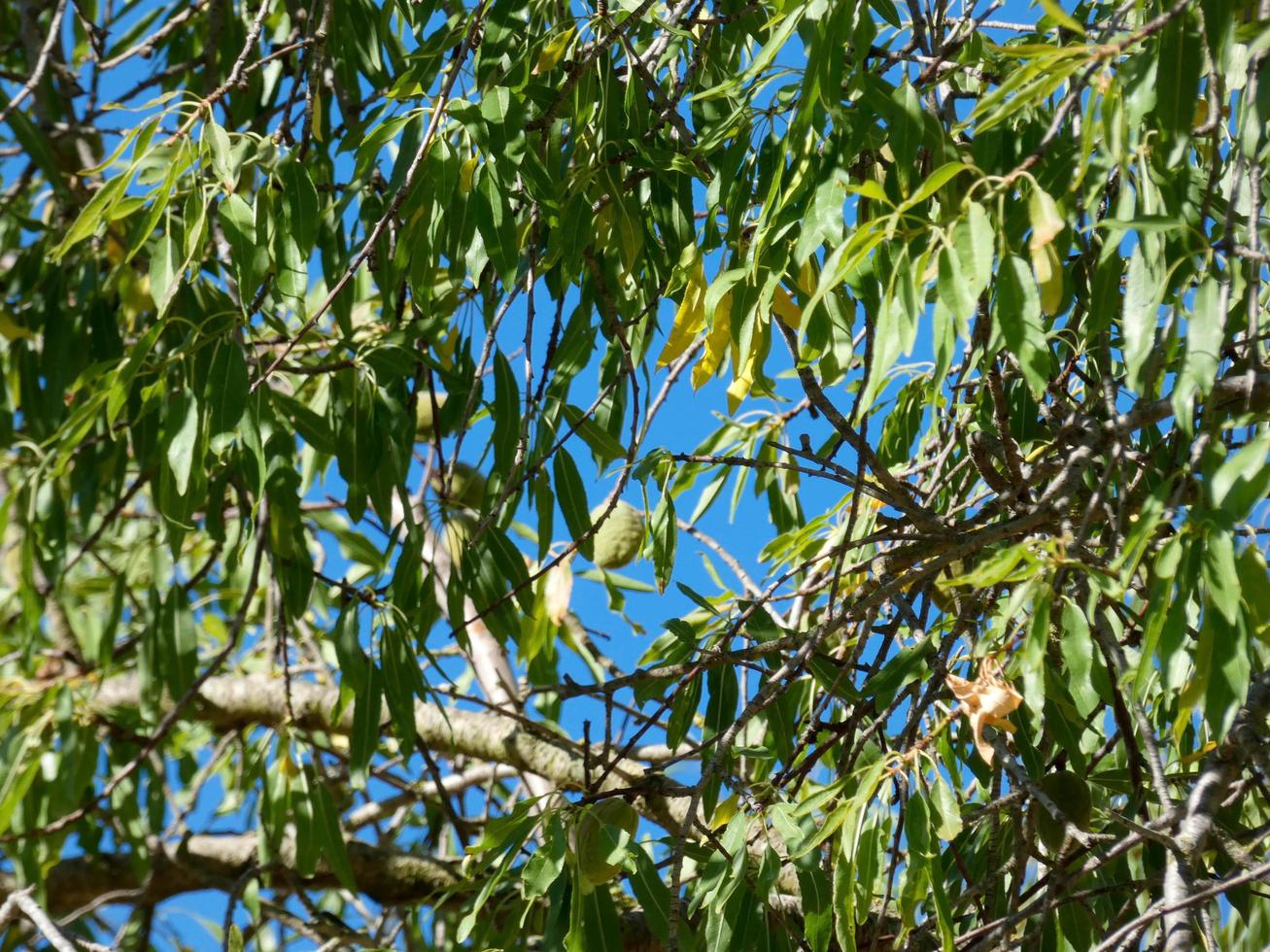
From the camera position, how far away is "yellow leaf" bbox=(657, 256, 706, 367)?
1.16 metres

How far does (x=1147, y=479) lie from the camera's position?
1292mm

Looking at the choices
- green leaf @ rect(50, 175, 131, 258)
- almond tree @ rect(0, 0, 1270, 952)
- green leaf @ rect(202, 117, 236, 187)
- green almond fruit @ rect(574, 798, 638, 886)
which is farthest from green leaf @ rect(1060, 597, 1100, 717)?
green leaf @ rect(50, 175, 131, 258)

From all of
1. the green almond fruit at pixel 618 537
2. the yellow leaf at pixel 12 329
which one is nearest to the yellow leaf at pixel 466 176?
the green almond fruit at pixel 618 537

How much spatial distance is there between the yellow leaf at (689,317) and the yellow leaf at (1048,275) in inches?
13.4

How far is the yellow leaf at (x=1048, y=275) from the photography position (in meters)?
0.83

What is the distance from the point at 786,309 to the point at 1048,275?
325mm

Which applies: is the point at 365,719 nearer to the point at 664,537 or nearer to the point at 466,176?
the point at 664,537


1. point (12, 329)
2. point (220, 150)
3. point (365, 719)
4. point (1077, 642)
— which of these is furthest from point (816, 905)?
point (12, 329)

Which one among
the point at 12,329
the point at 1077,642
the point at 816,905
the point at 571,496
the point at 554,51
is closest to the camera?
the point at 1077,642

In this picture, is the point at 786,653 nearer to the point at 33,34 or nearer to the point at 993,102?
the point at 993,102

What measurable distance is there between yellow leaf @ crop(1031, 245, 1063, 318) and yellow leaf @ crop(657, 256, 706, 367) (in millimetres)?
340

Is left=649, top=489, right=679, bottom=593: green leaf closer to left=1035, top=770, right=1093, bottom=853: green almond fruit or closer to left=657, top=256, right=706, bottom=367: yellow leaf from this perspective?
left=657, top=256, right=706, bottom=367: yellow leaf

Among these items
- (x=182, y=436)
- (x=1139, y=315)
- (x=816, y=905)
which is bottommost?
(x=816, y=905)

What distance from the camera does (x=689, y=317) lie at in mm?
1163
